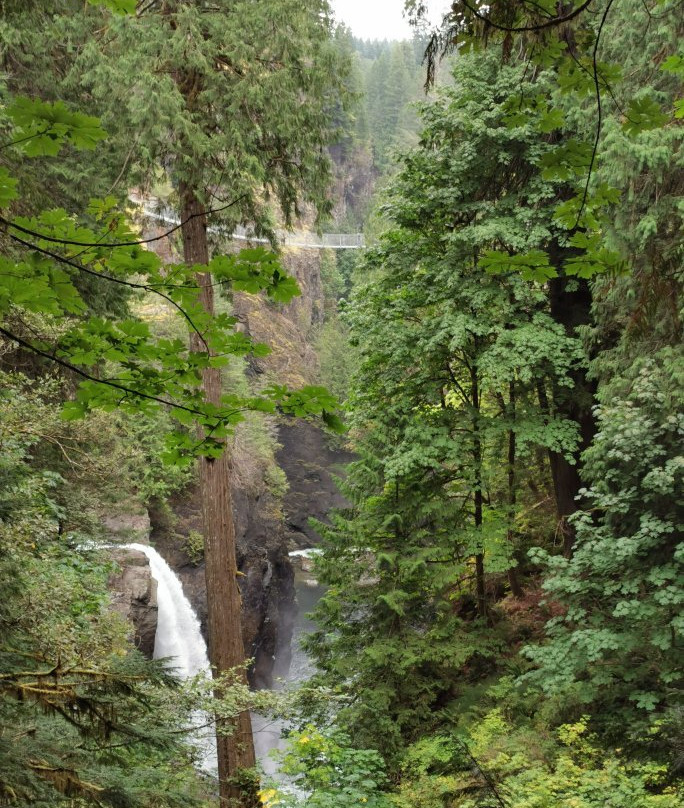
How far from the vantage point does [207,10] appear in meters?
7.64

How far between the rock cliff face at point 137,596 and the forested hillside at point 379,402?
0.27m

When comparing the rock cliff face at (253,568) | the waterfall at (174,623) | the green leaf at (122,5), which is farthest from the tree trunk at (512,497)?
the green leaf at (122,5)

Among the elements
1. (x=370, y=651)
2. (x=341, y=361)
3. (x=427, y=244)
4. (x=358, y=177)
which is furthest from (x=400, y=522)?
(x=358, y=177)

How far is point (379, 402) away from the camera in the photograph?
10961 mm

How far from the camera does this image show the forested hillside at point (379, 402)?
8.49ft

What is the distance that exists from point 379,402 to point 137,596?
6.12m

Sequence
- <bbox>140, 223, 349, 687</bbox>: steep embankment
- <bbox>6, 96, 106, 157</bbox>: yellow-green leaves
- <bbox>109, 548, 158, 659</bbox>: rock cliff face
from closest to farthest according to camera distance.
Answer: <bbox>6, 96, 106, 157</bbox>: yellow-green leaves → <bbox>109, 548, 158, 659</bbox>: rock cliff face → <bbox>140, 223, 349, 687</bbox>: steep embankment

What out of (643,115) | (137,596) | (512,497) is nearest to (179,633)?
(137,596)

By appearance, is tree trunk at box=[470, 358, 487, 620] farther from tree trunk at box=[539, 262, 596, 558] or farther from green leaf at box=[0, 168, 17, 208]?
green leaf at box=[0, 168, 17, 208]

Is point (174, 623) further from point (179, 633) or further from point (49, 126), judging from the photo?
point (49, 126)

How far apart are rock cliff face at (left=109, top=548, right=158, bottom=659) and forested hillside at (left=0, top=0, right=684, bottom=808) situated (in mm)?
268

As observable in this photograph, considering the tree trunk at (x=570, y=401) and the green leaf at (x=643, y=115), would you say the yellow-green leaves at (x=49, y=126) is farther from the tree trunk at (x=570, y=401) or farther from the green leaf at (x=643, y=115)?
the tree trunk at (x=570, y=401)

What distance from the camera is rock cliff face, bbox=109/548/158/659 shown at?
41.0 ft

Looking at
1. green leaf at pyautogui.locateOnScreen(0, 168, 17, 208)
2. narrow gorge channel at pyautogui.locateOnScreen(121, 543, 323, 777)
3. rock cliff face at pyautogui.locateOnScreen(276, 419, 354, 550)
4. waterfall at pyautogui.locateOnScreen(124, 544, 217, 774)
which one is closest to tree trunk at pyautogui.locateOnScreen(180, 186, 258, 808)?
green leaf at pyautogui.locateOnScreen(0, 168, 17, 208)
